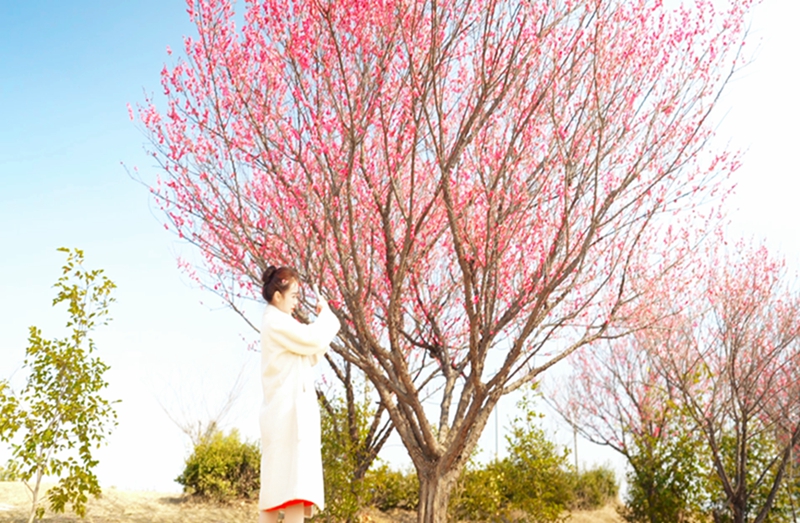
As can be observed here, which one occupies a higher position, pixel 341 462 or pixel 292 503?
pixel 341 462

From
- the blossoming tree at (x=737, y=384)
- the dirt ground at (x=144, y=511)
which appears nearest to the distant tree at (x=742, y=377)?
the blossoming tree at (x=737, y=384)

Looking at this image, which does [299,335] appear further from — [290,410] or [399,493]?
[399,493]

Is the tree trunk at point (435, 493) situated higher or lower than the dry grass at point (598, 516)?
lower

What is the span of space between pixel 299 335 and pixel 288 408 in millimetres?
395

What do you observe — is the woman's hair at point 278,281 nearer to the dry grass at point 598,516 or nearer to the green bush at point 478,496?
the green bush at point 478,496

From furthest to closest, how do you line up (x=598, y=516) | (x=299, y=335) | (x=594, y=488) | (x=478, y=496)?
(x=594, y=488), (x=598, y=516), (x=478, y=496), (x=299, y=335)

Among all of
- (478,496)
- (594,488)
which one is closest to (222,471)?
(478,496)

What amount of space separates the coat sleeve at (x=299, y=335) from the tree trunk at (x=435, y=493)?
2976 mm

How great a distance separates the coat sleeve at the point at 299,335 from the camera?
3895 millimetres

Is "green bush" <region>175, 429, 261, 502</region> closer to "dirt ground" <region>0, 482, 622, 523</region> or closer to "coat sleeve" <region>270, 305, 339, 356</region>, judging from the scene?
"dirt ground" <region>0, 482, 622, 523</region>

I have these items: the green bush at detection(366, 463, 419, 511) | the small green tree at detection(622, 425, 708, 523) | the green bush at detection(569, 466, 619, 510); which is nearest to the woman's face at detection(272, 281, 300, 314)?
the green bush at detection(366, 463, 419, 511)

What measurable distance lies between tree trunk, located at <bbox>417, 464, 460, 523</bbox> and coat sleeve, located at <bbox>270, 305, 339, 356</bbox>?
117 inches

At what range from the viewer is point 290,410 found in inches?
151

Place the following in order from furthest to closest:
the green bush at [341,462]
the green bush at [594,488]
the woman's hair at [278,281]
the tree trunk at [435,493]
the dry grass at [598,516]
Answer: the green bush at [594,488] < the dry grass at [598,516] < the green bush at [341,462] < the tree trunk at [435,493] < the woman's hair at [278,281]
